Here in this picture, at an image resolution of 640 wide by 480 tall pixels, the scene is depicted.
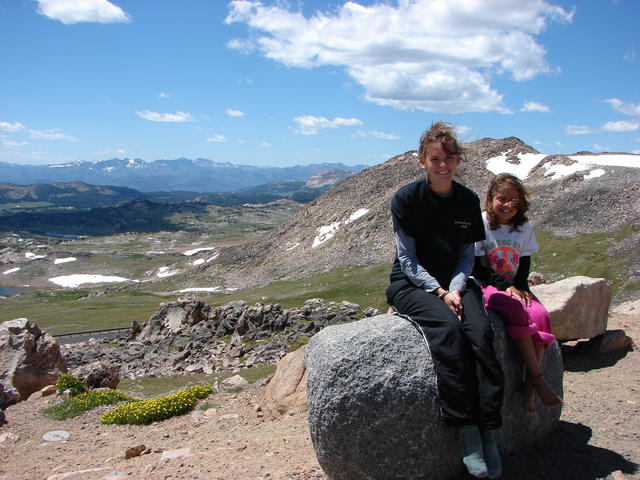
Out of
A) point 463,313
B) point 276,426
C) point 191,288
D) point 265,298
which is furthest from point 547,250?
point 191,288

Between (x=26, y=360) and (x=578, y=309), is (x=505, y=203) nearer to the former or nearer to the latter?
(x=578, y=309)

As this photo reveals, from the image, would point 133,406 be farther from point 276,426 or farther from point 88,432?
point 276,426

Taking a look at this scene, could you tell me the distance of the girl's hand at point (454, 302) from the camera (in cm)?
849

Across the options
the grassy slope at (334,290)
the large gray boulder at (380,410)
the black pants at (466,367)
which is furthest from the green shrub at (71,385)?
the grassy slope at (334,290)

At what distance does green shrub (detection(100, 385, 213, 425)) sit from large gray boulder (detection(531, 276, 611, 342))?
13167mm

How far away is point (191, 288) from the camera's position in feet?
336

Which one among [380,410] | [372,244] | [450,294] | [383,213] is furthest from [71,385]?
[383,213]

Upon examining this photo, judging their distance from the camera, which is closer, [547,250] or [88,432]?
[88,432]

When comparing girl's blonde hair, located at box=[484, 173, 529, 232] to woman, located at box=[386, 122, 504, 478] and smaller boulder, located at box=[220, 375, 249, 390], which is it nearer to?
woman, located at box=[386, 122, 504, 478]

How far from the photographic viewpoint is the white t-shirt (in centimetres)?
1030

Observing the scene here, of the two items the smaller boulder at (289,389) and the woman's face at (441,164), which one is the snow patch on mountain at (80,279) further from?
the woman's face at (441,164)

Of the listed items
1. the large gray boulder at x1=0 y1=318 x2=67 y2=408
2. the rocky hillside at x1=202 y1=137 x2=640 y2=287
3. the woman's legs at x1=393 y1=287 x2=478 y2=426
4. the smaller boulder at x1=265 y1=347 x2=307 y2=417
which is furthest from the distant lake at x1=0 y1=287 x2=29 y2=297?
the woman's legs at x1=393 y1=287 x2=478 y2=426

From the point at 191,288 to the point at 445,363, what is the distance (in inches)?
3875

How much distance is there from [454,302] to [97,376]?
878 inches
